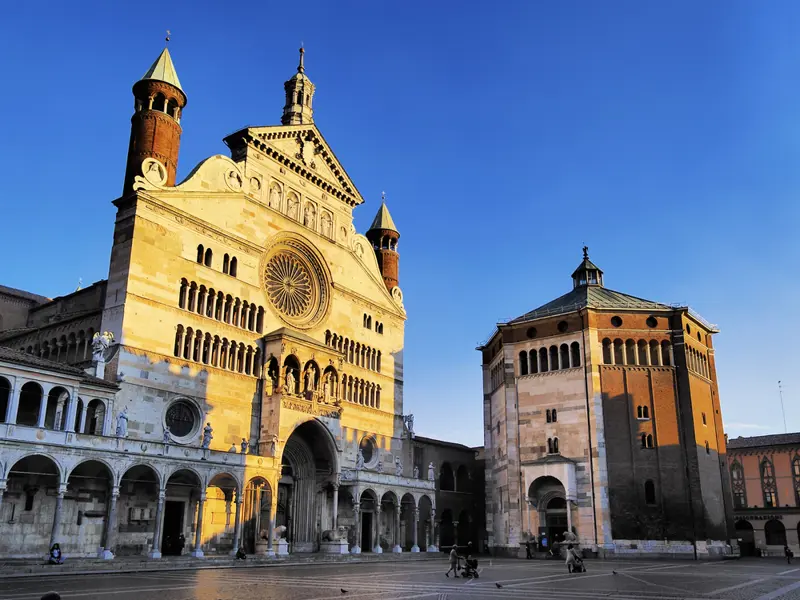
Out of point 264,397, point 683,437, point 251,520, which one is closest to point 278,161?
point 264,397

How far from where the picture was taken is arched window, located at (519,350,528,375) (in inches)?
2180

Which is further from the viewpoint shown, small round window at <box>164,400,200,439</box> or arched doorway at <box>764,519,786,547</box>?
arched doorway at <box>764,519,786,547</box>

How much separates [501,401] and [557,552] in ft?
41.2

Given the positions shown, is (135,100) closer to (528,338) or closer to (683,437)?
(528,338)

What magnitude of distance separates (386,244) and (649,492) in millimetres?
27085

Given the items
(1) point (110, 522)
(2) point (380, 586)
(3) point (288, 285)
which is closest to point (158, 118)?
(3) point (288, 285)

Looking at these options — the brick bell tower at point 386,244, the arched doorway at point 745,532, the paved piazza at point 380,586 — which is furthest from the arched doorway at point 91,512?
the arched doorway at point 745,532

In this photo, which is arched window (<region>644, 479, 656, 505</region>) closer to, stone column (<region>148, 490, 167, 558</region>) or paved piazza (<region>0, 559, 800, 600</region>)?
paved piazza (<region>0, 559, 800, 600</region>)

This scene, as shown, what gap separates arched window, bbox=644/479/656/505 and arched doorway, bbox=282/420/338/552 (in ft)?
70.8

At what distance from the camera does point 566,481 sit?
49.8 metres

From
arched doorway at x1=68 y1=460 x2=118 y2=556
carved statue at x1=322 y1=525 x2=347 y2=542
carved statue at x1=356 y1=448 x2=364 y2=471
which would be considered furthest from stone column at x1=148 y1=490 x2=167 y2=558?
carved statue at x1=356 y1=448 x2=364 y2=471

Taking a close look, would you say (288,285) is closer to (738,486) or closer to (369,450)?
(369,450)

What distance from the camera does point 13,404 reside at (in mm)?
28047

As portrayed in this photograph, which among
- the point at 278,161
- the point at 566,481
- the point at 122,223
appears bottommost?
the point at 566,481
